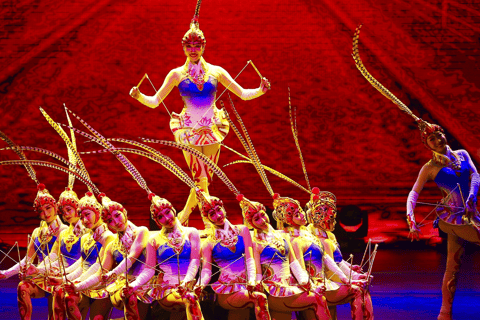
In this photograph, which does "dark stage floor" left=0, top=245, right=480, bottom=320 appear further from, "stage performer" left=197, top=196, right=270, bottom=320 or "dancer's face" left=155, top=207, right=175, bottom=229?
"dancer's face" left=155, top=207, right=175, bottom=229

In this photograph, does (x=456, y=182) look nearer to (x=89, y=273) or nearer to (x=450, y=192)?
(x=450, y=192)

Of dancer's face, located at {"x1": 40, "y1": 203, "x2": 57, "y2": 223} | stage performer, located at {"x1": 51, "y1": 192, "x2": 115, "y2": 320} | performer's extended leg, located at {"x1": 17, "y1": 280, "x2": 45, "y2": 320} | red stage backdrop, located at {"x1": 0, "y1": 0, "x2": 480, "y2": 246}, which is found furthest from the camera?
red stage backdrop, located at {"x1": 0, "y1": 0, "x2": 480, "y2": 246}

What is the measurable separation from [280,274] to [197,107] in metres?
1.40

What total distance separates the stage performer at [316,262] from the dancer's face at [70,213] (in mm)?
1313

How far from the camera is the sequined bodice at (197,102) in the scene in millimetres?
4609

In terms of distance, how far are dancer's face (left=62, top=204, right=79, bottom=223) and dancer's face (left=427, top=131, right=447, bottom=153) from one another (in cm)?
238

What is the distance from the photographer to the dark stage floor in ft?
15.3

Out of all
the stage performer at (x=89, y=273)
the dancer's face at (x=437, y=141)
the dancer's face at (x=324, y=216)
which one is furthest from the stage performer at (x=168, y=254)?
the dancer's face at (x=437, y=141)

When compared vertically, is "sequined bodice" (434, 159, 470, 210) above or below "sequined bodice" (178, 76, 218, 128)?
below

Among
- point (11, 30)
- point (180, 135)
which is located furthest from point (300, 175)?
point (11, 30)

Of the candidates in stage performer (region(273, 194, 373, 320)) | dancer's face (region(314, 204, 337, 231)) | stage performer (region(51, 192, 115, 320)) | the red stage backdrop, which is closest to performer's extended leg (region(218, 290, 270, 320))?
stage performer (region(273, 194, 373, 320))

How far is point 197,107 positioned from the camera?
15.3 ft

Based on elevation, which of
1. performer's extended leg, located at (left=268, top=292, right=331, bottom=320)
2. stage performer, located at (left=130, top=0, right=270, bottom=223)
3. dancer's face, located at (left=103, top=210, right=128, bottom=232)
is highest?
stage performer, located at (left=130, top=0, right=270, bottom=223)

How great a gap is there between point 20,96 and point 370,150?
4.04m
